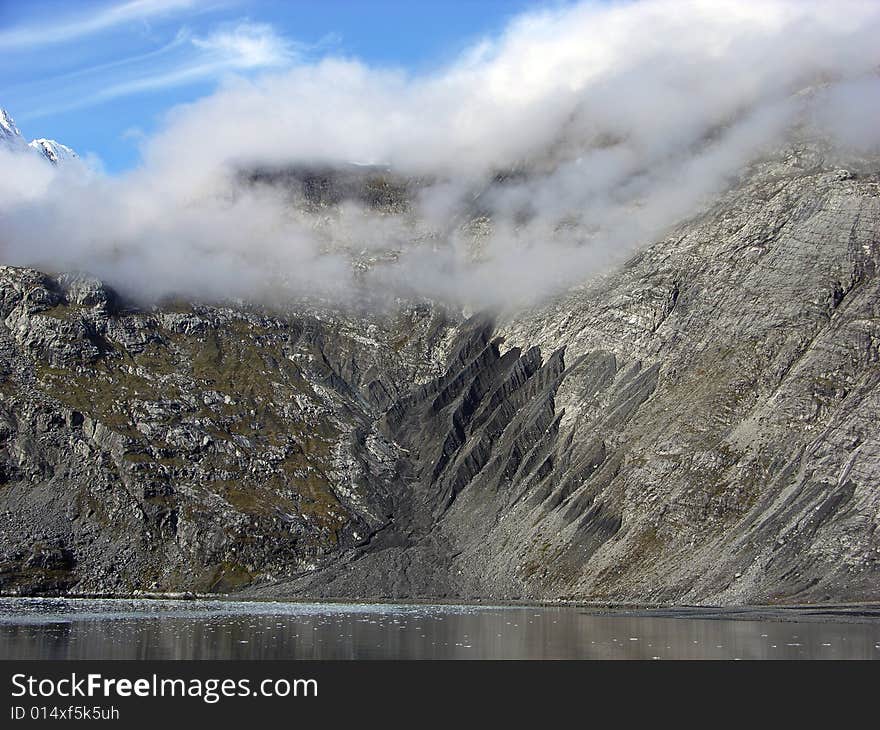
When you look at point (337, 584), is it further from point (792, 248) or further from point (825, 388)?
point (792, 248)

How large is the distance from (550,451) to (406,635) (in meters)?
87.2

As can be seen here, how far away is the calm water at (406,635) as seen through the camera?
69188 mm

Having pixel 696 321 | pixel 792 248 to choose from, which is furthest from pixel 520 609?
pixel 792 248

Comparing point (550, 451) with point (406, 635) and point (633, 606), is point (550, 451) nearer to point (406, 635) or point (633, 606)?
point (633, 606)

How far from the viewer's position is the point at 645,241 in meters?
190

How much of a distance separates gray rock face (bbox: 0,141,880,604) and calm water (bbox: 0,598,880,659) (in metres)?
28.0

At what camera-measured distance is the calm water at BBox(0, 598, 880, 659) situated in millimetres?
69188

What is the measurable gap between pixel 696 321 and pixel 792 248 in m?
17.3

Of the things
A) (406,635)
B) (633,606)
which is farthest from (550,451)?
(406,635)

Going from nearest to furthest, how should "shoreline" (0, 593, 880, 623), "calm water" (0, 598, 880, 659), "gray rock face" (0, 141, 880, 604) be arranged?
"calm water" (0, 598, 880, 659), "shoreline" (0, 593, 880, 623), "gray rock face" (0, 141, 880, 604)

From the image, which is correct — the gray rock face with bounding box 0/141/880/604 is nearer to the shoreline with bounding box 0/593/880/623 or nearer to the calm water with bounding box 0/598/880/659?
the shoreline with bounding box 0/593/880/623

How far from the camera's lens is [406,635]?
279 ft

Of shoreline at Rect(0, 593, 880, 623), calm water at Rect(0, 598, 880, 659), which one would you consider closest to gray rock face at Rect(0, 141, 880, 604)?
shoreline at Rect(0, 593, 880, 623)
